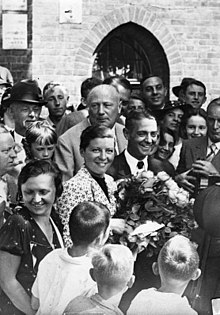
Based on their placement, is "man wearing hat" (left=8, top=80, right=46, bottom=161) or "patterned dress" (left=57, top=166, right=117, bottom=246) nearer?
"patterned dress" (left=57, top=166, right=117, bottom=246)

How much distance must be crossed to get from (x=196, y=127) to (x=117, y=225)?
2.27m

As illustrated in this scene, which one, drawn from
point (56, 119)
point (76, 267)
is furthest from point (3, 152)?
point (56, 119)

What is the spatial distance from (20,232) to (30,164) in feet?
1.47

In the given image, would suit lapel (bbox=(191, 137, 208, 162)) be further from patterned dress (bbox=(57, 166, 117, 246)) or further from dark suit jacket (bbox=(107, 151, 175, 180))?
patterned dress (bbox=(57, 166, 117, 246))

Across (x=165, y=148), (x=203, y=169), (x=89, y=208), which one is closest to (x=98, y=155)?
(x=89, y=208)

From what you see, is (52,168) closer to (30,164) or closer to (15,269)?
(30,164)

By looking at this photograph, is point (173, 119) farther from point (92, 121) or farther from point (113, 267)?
point (113, 267)

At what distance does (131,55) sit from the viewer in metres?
13.5

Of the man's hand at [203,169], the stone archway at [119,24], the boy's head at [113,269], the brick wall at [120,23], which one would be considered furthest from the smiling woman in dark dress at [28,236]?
the stone archway at [119,24]

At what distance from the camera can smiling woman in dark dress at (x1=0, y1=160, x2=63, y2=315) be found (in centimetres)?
419

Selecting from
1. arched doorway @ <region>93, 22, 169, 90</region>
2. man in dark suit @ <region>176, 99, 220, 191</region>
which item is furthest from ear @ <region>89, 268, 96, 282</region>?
arched doorway @ <region>93, 22, 169, 90</region>

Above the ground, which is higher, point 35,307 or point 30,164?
point 30,164

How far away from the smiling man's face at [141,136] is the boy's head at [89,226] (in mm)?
1419

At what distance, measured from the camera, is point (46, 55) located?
12570mm
